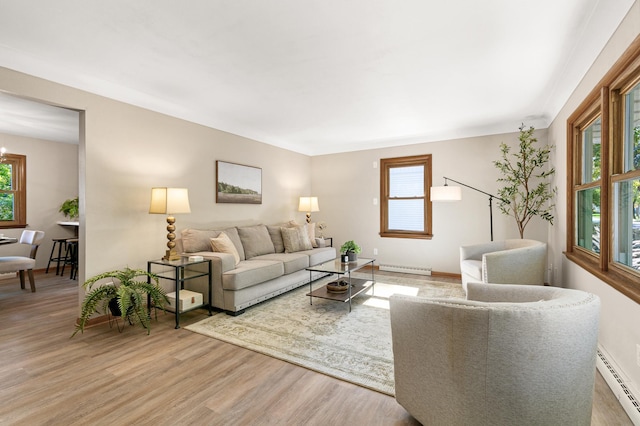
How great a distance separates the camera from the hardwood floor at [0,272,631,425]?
175cm

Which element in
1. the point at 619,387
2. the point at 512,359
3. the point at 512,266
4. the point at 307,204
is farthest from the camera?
the point at 307,204

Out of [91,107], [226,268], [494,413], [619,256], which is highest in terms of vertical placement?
[91,107]

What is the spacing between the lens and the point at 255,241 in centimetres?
454

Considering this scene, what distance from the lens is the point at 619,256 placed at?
7.17ft

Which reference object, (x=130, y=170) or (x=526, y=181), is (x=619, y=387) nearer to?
(x=526, y=181)

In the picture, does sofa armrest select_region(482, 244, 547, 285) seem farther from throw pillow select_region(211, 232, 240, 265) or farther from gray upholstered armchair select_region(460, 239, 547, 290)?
throw pillow select_region(211, 232, 240, 265)

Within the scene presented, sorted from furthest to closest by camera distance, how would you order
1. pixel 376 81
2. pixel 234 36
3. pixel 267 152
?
pixel 267 152
pixel 376 81
pixel 234 36

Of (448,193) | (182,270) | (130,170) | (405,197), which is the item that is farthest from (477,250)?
(130,170)

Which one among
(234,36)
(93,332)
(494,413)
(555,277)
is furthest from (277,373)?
(555,277)

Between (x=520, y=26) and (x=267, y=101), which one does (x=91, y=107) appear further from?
(x=520, y=26)

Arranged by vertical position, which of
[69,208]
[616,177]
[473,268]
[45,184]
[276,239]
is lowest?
[473,268]

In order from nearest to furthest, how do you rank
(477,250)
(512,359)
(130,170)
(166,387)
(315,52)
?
(512,359)
(166,387)
(315,52)
(130,170)
(477,250)

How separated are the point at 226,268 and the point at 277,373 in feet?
4.83

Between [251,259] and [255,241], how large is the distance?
1.22ft
